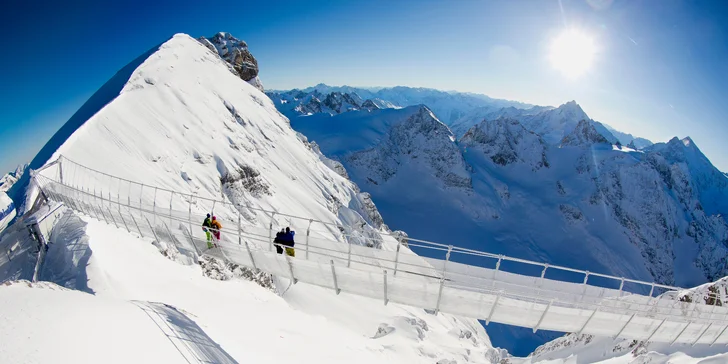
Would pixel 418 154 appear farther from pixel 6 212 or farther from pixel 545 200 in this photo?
pixel 6 212

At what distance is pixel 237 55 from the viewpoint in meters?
85.2

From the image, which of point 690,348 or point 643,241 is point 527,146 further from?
point 690,348

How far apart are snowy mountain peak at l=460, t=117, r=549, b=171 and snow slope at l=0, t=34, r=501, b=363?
10206 cm

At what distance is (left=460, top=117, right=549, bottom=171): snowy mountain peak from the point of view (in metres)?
148

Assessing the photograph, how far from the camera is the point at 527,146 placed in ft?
498

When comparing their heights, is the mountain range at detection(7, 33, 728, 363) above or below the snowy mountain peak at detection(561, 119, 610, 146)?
below

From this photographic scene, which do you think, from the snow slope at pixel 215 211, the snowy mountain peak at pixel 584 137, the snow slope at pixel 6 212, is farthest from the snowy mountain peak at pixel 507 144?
the snow slope at pixel 6 212

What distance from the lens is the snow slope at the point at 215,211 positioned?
40.8 ft

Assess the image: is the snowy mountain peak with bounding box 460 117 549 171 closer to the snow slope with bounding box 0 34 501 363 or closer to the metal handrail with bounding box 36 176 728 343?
the snow slope with bounding box 0 34 501 363

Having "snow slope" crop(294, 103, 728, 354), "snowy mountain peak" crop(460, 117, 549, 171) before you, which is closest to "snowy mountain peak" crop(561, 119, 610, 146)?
"snow slope" crop(294, 103, 728, 354)

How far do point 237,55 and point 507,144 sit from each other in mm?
111310

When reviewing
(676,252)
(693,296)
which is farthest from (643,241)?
(693,296)

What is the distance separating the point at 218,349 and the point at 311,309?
46.0ft

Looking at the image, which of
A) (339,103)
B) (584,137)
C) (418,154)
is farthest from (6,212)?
(584,137)
